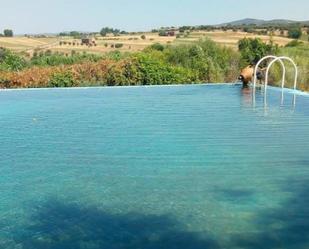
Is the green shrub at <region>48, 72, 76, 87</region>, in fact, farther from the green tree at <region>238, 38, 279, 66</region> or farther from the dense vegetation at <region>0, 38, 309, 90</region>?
the green tree at <region>238, 38, 279, 66</region>

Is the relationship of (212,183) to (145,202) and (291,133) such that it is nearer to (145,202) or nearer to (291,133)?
(145,202)

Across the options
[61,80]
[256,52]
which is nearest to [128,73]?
[61,80]

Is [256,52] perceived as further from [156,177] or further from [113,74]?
[156,177]

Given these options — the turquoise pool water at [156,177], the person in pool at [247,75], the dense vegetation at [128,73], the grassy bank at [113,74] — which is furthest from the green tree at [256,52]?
the turquoise pool water at [156,177]

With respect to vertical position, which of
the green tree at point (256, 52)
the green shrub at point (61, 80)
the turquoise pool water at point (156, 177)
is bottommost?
the turquoise pool water at point (156, 177)

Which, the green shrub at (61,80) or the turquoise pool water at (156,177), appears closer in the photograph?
the turquoise pool water at (156,177)

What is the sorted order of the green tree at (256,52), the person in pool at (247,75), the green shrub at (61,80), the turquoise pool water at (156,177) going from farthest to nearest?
the green tree at (256,52) < the green shrub at (61,80) < the person in pool at (247,75) < the turquoise pool water at (156,177)

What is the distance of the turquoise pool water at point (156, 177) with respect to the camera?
14.5ft

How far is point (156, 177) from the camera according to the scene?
6.12m

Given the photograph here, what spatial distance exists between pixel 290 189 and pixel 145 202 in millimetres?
1766

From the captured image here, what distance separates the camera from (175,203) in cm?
519

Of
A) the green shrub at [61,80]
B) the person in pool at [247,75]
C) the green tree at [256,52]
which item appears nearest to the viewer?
the person in pool at [247,75]

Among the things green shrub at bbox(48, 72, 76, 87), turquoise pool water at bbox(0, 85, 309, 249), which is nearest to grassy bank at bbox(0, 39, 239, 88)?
green shrub at bbox(48, 72, 76, 87)

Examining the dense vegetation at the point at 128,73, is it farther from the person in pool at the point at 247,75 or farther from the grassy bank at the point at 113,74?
the person in pool at the point at 247,75
